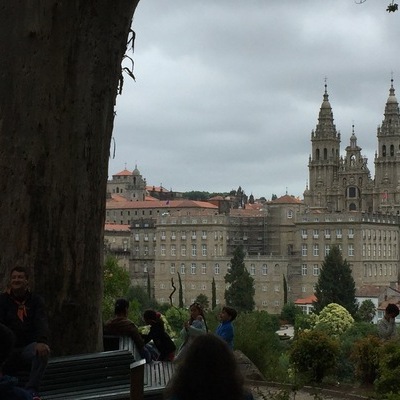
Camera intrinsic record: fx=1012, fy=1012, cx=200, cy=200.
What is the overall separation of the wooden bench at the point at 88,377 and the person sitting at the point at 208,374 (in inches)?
75.6

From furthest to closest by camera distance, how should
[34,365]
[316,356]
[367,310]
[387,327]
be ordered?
[367,310] < [316,356] < [387,327] < [34,365]

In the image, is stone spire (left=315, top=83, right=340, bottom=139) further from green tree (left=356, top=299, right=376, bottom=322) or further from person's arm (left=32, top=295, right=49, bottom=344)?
person's arm (left=32, top=295, right=49, bottom=344)

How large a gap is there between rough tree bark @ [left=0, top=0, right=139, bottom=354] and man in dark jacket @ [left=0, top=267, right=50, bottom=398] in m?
0.68

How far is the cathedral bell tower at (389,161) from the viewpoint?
260 feet

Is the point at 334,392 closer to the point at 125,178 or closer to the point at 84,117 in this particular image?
the point at 84,117

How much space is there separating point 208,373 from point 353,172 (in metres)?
80.0

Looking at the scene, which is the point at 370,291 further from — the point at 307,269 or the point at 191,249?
the point at 191,249

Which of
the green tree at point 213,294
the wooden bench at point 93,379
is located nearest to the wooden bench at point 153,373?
the wooden bench at point 93,379

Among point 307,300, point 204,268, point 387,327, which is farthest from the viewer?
point 204,268

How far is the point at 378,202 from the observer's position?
8000 centimetres

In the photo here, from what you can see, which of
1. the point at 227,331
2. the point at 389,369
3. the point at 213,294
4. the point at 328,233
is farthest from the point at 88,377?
the point at 328,233

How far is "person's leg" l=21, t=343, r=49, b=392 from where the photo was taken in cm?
418

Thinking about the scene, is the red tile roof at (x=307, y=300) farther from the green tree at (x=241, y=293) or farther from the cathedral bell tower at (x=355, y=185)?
the cathedral bell tower at (x=355, y=185)

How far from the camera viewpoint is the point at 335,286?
55.3m
